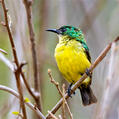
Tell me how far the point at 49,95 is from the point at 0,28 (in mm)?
2603

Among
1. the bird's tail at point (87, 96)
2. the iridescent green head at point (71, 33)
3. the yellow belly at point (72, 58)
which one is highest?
the iridescent green head at point (71, 33)

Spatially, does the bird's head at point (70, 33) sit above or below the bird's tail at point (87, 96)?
above

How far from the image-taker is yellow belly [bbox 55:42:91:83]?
13.2 feet

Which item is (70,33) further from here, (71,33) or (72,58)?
(72,58)

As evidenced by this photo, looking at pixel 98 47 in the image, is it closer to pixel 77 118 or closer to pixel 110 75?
pixel 77 118

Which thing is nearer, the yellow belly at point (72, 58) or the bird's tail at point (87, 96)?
the yellow belly at point (72, 58)

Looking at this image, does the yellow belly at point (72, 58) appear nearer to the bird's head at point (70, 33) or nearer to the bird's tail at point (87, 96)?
the bird's head at point (70, 33)

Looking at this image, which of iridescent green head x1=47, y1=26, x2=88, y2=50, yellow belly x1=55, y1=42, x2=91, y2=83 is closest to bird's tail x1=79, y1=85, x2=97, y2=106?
yellow belly x1=55, y1=42, x2=91, y2=83

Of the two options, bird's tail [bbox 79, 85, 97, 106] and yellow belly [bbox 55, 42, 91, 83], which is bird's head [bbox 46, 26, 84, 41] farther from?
bird's tail [bbox 79, 85, 97, 106]

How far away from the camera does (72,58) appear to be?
4.00 metres

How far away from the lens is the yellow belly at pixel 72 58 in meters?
4.01

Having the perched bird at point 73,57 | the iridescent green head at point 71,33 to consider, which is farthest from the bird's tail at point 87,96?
the iridescent green head at point 71,33

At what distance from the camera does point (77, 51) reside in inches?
160

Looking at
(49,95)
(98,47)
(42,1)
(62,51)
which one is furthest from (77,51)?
(49,95)
